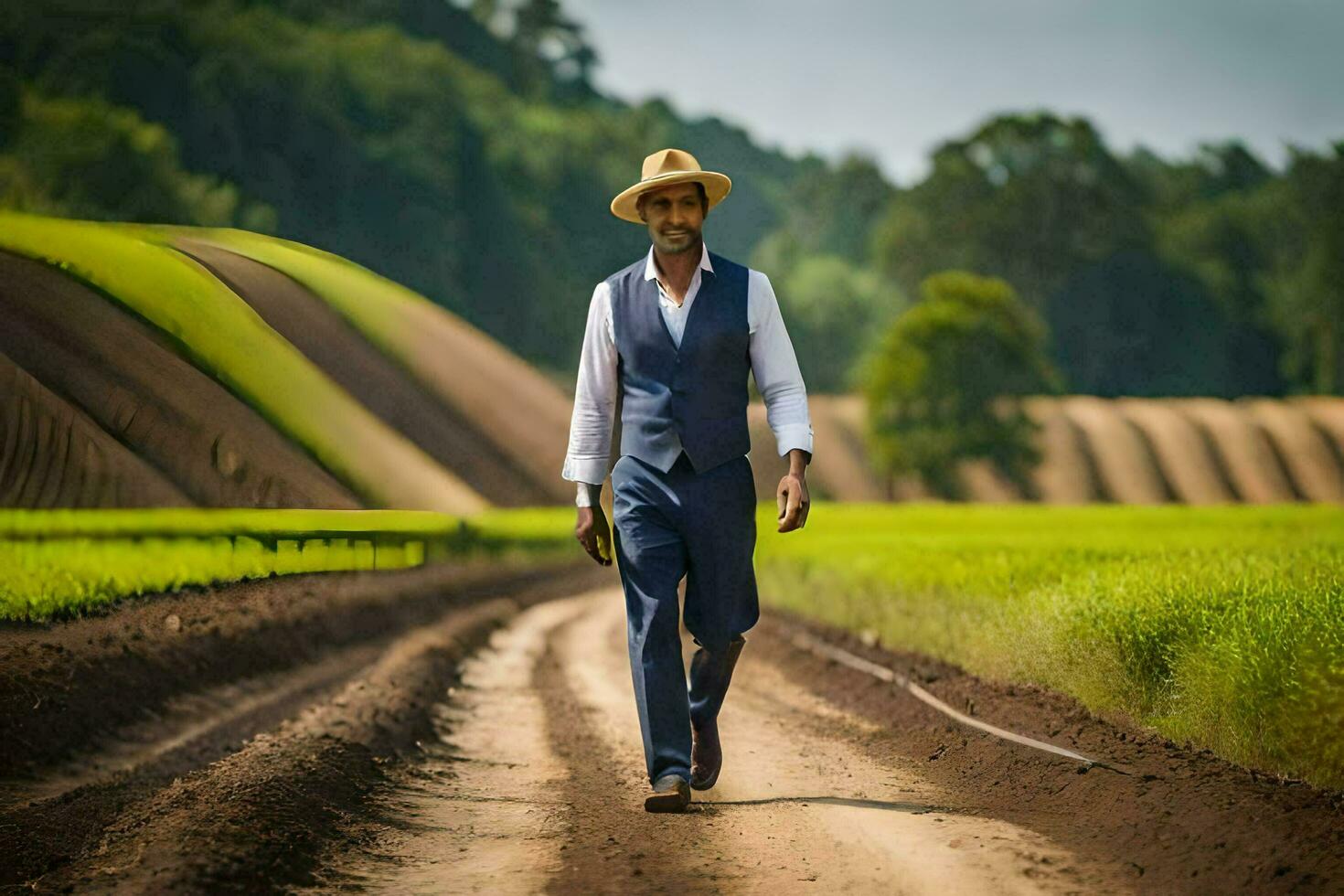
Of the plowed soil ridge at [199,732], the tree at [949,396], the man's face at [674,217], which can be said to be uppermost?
the tree at [949,396]

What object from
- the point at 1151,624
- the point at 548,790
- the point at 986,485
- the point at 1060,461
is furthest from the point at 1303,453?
the point at 548,790

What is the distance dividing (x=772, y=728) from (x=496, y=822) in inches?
136

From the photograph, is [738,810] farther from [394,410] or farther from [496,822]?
[394,410]

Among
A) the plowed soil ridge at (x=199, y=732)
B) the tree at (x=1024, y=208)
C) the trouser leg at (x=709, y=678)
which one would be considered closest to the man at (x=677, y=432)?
the trouser leg at (x=709, y=678)

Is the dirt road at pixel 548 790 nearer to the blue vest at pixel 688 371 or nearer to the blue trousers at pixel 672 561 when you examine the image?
the blue trousers at pixel 672 561

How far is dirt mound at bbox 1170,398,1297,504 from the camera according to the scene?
53.7 metres

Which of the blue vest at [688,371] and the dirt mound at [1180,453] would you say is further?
the dirt mound at [1180,453]

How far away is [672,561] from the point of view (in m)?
6.12

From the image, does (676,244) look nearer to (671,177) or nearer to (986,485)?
(671,177)

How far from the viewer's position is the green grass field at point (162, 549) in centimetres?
718

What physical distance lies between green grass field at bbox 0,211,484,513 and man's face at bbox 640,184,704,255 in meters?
2.14

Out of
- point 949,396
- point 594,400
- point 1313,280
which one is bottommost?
point 594,400

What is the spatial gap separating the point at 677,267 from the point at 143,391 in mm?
2660

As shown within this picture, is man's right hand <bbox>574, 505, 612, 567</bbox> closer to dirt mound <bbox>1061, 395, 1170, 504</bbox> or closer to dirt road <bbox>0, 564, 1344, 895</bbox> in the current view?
dirt road <bbox>0, 564, 1344, 895</bbox>
